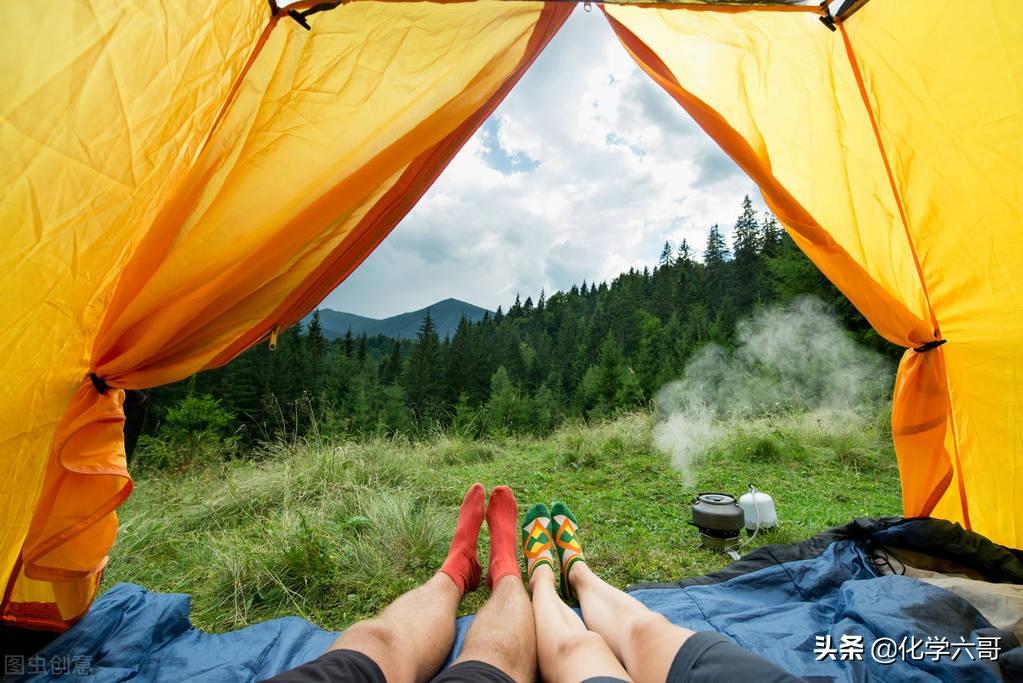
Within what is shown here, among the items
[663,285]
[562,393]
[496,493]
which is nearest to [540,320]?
[663,285]

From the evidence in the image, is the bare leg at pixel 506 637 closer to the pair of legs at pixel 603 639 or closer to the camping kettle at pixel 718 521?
the pair of legs at pixel 603 639

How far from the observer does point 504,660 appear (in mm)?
1088

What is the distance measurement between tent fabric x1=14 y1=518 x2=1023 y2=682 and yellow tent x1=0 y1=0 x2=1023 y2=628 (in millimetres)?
144

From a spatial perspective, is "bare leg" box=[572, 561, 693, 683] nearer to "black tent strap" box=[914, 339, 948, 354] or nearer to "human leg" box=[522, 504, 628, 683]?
"human leg" box=[522, 504, 628, 683]

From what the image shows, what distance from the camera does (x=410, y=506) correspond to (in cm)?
235

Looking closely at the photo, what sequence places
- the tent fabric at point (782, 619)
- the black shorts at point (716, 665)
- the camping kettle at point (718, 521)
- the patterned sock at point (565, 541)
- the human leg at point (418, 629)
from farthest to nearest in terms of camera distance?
the camping kettle at point (718, 521)
the patterned sock at point (565, 541)
the tent fabric at point (782, 619)
the human leg at point (418, 629)
the black shorts at point (716, 665)

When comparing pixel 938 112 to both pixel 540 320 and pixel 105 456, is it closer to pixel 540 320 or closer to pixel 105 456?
pixel 105 456

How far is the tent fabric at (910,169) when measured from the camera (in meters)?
1.38

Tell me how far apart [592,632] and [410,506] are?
1.38 m

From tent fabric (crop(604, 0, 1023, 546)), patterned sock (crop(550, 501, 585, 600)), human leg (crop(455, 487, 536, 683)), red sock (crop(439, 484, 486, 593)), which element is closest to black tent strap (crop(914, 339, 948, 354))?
tent fabric (crop(604, 0, 1023, 546))

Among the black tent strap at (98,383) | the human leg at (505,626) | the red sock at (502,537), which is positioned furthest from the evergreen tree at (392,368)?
the black tent strap at (98,383)

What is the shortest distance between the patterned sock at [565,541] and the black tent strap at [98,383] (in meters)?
1.58

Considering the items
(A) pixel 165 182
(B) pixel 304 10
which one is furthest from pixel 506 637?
(B) pixel 304 10

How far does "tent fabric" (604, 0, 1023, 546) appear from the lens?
1.38 metres
